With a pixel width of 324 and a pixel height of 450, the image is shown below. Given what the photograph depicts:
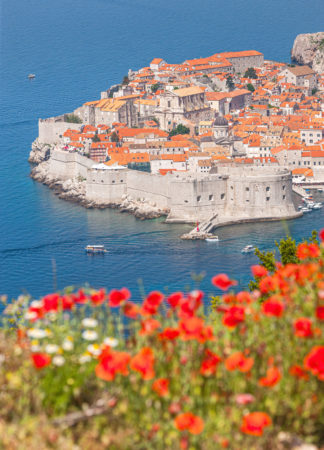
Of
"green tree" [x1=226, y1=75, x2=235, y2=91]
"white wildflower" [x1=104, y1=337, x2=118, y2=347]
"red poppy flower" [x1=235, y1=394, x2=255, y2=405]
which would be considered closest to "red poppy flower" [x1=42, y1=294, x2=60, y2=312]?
"white wildflower" [x1=104, y1=337, x2=118, y2=347]

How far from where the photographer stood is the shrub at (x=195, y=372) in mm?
4238

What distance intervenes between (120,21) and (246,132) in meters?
59.2

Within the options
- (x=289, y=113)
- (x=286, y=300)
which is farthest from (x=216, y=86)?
(x=286, y=300)

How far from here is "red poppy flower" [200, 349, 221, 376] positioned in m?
4.42

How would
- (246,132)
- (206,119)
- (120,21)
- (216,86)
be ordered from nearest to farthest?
(246,132) < (206,119) < (216,86) < (120,21)

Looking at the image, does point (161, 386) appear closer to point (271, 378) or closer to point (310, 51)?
point (271, 378)

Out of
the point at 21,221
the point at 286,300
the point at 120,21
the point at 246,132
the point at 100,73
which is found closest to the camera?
the point at 286,300

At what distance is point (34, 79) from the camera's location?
7875 centimetres

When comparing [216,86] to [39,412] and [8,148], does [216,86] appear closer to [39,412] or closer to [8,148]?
[8,148]

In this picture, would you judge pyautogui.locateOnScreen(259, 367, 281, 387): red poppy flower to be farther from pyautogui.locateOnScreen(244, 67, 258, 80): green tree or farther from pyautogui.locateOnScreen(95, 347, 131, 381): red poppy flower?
pyautogui.locateOnScreen(244, 67, 258, 80): green tree

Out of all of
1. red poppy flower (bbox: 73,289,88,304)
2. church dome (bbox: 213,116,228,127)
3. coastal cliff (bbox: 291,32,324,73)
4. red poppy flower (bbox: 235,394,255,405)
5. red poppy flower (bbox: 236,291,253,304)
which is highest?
coastal cliff (bbox: 291,32,324,73)

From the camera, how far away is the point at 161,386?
435 centimetres

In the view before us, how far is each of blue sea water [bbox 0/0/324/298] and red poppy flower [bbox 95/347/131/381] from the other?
1.37 metres

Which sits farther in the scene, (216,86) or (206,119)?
(216,86)
